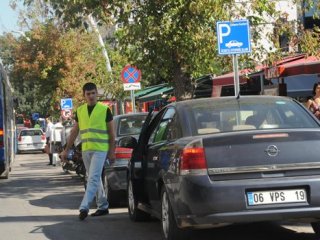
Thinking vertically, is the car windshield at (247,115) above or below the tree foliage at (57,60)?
below

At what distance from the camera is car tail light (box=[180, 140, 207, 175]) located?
629 centimetres

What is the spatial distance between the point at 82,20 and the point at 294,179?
9251 mm

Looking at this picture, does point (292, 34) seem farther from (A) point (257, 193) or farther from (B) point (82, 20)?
(A) point (257, 193)

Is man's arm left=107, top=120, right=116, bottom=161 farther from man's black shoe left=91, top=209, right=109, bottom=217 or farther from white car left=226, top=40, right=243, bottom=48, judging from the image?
white car left=226, top=40, right=243, bottom=48

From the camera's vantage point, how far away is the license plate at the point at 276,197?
6195 millimetres

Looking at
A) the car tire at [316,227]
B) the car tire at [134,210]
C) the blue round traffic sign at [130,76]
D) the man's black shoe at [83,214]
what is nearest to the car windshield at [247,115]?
the car tire at [316,227]

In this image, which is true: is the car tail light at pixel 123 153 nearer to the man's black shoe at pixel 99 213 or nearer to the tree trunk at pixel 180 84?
the man's black shoe at pixel 99 213

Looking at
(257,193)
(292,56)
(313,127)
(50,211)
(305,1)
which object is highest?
(305,1)

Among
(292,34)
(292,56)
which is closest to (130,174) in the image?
(292,34)

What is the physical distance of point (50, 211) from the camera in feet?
35.7

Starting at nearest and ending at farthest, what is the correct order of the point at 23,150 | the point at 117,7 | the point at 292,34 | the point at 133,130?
1. the point at 133,130
2. the point at 117,7
3. the point at 292,34
4. the point at 23,150

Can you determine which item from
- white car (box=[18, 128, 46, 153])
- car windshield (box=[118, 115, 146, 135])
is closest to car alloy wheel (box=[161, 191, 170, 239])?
car windshield (box=[118, 115, 146, 135])

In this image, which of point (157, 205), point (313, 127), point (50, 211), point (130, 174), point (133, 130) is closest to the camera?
point (313, 127)

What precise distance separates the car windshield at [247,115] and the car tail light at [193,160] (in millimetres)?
487
